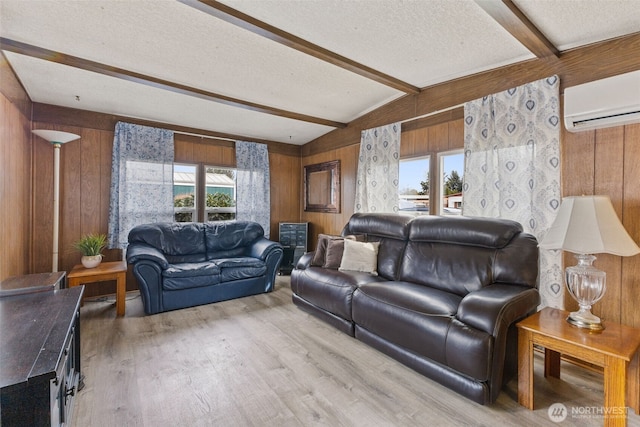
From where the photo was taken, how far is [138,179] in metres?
3.99

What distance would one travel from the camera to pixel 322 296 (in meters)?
2.93

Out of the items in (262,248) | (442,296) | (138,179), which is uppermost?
(138,179)

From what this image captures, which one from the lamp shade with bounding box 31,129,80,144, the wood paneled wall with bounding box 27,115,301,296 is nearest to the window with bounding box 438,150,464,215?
the lamp shade with bounding box 31,129,80,144

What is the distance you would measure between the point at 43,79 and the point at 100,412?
3.05 m

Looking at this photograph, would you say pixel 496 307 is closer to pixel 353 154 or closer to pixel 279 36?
pixel 279 36

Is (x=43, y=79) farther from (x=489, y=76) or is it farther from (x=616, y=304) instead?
(x=616, y=304)

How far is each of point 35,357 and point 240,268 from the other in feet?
8.98

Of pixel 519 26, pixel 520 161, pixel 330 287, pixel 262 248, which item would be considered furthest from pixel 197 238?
pixel 519 26

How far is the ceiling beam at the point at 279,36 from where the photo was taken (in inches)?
73.7

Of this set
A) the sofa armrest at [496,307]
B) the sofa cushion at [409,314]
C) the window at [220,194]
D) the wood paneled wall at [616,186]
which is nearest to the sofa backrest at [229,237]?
the window at [220,194]

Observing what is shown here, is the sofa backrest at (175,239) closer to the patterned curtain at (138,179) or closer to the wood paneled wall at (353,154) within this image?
the patterned curtain at (138,179)

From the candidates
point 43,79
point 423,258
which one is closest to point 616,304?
point 423,258

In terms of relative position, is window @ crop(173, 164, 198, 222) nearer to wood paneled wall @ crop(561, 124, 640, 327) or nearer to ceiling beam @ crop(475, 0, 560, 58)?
ceiling beam @ crop(475, 0, 560, 58)

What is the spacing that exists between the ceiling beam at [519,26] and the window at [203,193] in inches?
159
